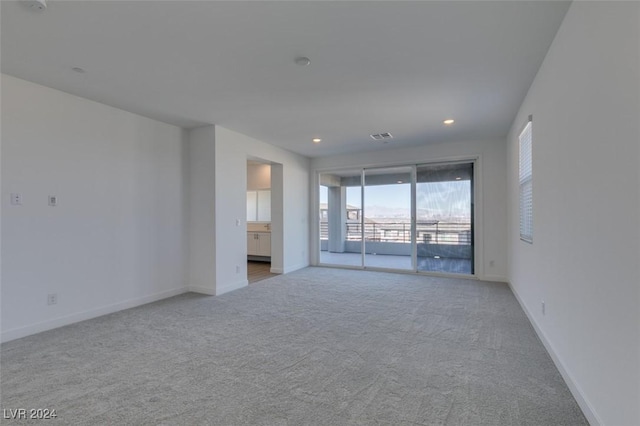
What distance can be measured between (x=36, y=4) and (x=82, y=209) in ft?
7.22

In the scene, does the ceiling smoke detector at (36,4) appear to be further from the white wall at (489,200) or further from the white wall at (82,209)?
the white wall at (489,200)

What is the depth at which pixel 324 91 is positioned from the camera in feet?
10.7

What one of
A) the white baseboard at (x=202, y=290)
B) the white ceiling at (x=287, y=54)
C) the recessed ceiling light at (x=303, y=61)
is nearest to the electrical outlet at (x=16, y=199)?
the white ceiling at (x=287, y=54)

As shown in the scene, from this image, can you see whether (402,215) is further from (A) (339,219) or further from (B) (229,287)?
(B) (229,287)

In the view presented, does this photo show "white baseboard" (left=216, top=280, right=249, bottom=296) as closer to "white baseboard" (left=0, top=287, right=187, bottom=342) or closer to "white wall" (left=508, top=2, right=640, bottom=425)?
"white baseboard" (left=0, top=287, right=187, bottom=342)

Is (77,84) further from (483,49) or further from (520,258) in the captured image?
(520,258)

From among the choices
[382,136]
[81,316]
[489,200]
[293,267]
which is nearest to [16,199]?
[81,316]

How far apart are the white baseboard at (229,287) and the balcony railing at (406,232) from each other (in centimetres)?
255

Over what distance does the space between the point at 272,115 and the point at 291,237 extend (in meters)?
2.93

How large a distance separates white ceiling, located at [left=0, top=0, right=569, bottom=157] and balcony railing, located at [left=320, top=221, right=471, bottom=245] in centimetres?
235

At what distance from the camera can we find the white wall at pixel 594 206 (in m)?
1.30

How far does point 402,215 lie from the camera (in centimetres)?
638

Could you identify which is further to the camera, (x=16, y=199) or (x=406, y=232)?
(x=406, y=232)

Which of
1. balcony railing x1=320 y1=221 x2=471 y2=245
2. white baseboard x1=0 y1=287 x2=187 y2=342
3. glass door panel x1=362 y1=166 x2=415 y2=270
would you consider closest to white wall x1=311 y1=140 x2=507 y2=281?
balcony railing x1=320 y1=221 x2=471 y2=245
